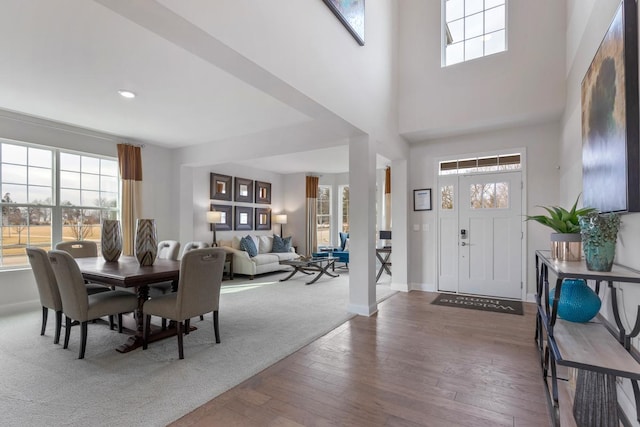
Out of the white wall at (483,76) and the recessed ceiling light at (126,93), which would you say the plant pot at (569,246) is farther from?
the recessed ceiling light at (126,93)

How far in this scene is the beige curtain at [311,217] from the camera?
865 centimetres

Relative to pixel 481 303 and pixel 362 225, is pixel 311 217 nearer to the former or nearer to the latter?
pixel 362 225

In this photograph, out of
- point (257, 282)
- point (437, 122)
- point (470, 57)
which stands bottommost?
point (257, 282)

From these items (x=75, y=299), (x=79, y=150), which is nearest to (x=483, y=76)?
(x=75, y=299)

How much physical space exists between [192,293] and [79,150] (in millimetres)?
3645

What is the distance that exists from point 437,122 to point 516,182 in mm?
1414

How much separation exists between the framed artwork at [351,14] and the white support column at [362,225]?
1.15m

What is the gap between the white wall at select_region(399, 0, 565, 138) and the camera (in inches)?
155

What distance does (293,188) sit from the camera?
8938mm

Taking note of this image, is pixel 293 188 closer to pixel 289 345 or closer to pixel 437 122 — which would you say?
pixel 437 122

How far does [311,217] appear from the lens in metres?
8.67

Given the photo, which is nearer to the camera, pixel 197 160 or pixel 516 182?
pixel 516 182

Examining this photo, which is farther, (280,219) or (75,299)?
(280,219)

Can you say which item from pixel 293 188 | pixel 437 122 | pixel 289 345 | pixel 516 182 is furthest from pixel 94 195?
pixel 516 182
